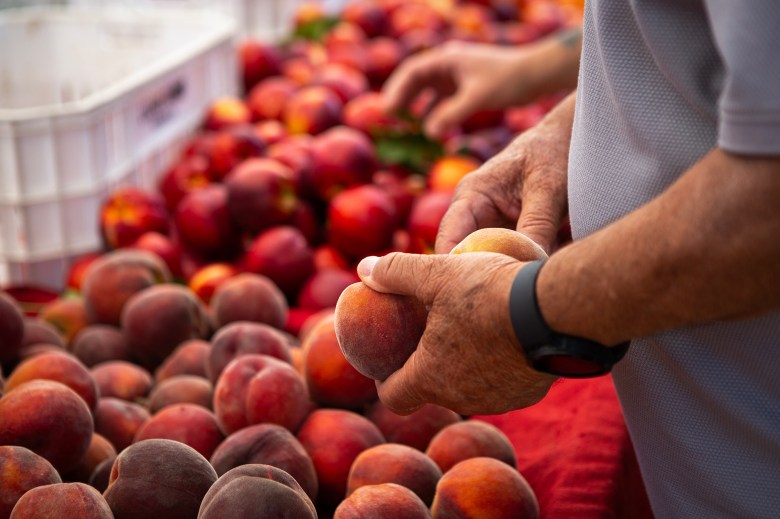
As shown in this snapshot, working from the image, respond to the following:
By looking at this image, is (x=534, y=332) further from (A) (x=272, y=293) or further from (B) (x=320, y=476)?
(A) (x=272, y=293)

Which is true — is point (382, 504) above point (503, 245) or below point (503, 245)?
below

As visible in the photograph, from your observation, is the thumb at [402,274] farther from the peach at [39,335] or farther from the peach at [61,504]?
the peach at [39,335]

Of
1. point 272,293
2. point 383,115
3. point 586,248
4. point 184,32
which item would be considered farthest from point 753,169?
point 184,32

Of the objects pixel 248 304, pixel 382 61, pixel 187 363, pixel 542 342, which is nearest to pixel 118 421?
pixel 187 363

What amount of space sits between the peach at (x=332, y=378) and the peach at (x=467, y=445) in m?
0.15

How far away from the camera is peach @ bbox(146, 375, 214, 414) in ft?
4.87

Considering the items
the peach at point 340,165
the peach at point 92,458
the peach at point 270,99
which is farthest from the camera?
the peach at point 270,99

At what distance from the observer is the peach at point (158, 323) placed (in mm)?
1695

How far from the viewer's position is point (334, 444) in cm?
135

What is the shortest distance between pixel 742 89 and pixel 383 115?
2.12 meters

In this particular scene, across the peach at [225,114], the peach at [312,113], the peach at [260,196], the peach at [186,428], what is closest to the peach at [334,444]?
the peach at [186,428]

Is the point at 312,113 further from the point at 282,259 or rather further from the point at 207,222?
the point at 282,259

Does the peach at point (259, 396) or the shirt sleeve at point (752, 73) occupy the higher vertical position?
the shirt sleeve at point (752, 73)

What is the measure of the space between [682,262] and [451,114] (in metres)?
1.86
